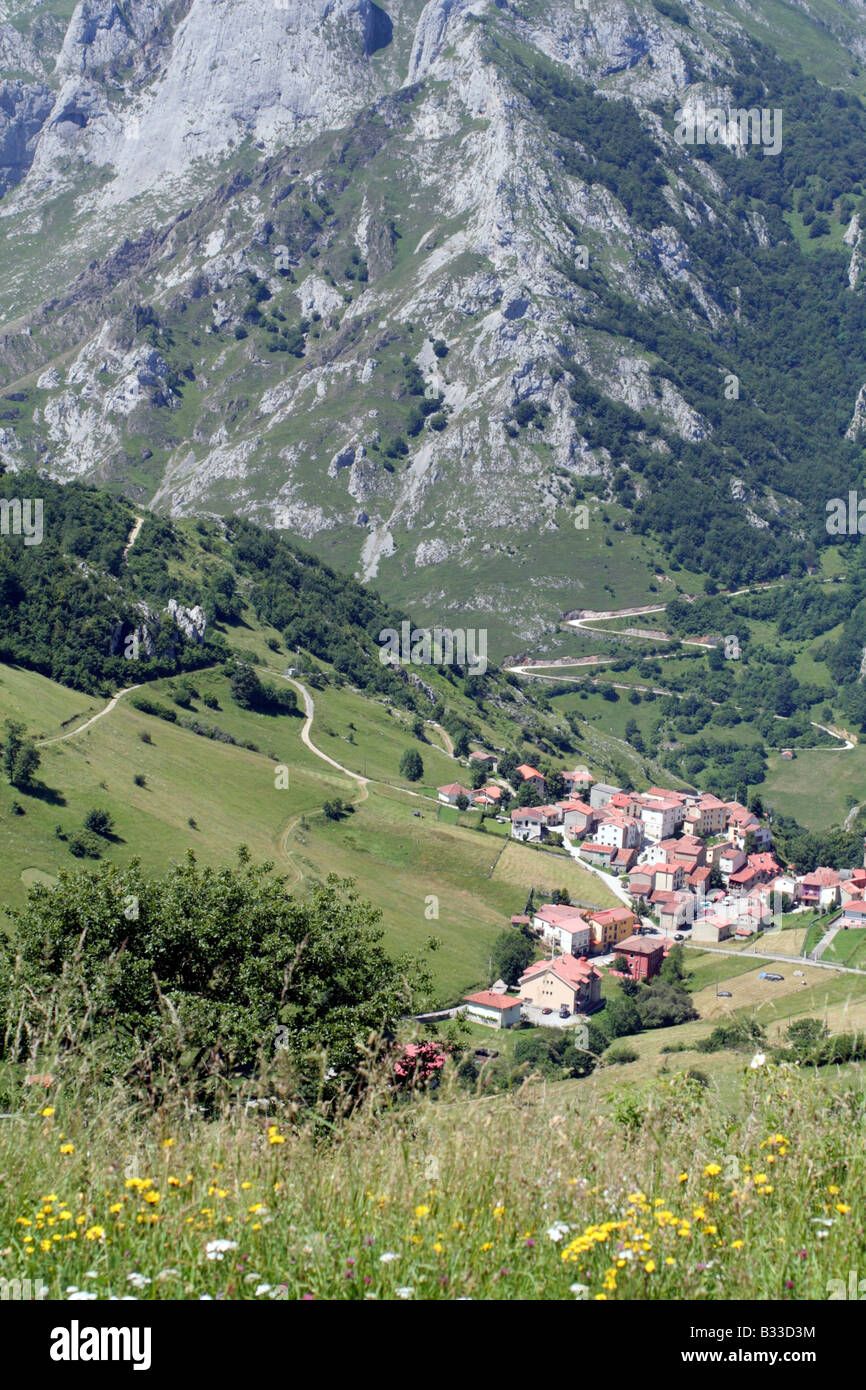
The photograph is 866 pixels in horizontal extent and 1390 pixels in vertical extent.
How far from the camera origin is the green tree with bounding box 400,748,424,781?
5413 inches

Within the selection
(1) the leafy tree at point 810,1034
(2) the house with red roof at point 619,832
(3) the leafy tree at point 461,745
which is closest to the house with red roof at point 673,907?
(2) the house with red roof at point 619,832

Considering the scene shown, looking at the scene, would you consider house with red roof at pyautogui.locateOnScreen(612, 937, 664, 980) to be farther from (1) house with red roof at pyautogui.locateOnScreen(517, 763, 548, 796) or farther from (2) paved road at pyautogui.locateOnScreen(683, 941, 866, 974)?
(1) house with red roof at pyautogui.locateOnScreen(517, 763, 548, 796)

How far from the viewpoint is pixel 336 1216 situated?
310 inches

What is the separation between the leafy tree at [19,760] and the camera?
9112 cm

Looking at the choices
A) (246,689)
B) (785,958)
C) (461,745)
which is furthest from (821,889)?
(246,689)

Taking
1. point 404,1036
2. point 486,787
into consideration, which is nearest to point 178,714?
point 486,787

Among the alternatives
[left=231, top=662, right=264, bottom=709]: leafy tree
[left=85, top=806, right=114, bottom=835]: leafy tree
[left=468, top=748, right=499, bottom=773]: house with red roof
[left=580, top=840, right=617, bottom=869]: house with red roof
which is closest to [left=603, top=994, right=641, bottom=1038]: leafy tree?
[left=85, top=806, right=114, bottom=835]: leafy tree

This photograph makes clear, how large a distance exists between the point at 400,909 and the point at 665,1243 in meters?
91.8

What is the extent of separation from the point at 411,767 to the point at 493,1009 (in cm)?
5741

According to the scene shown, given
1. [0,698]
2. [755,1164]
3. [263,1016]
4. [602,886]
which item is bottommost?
[602,886]

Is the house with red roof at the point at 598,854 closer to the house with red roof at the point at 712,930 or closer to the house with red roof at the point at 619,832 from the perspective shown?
the house with red roof at the point at 619,832

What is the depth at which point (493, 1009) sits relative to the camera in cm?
8312

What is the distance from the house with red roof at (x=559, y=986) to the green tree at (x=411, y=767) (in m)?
48.9
